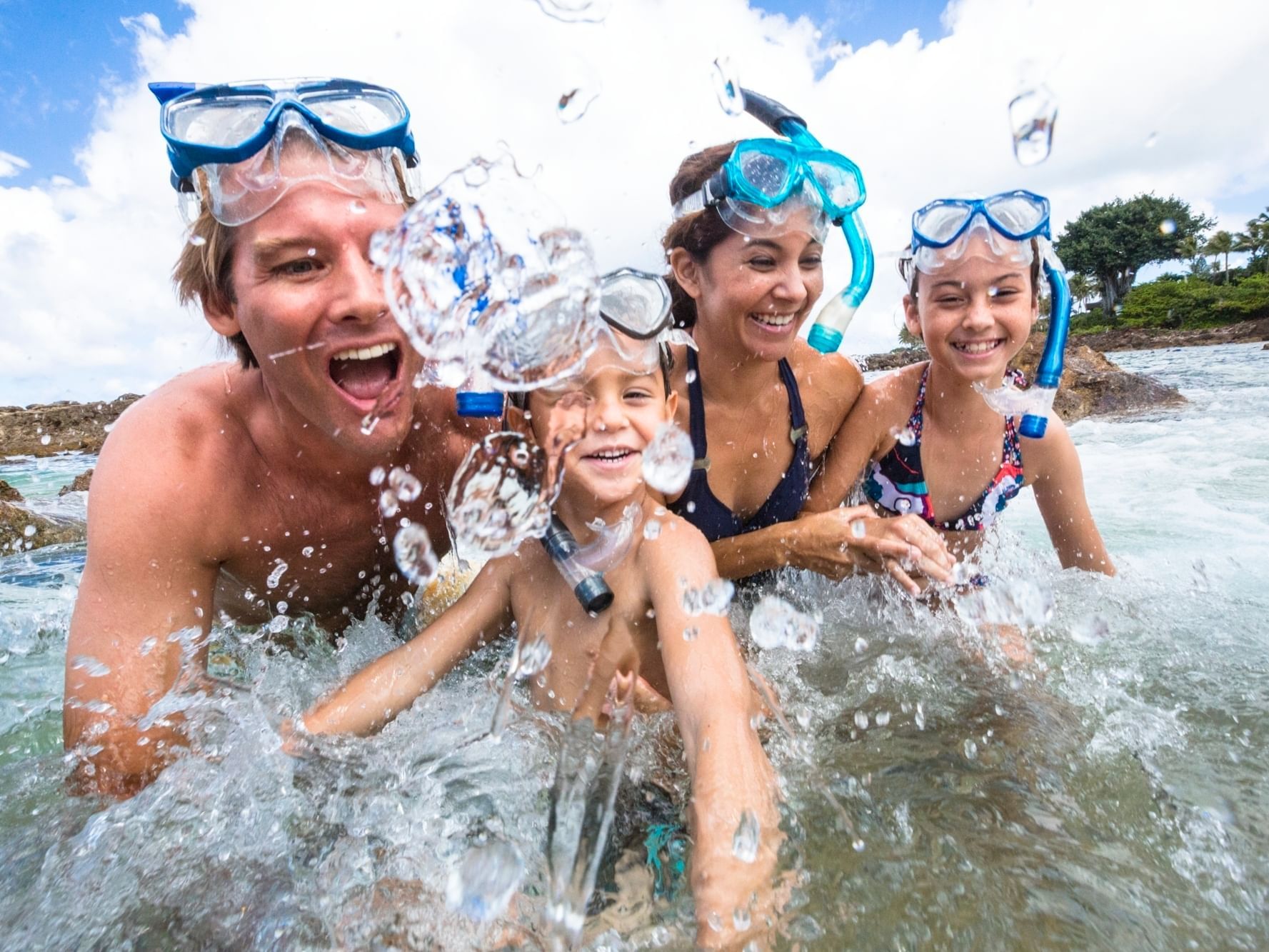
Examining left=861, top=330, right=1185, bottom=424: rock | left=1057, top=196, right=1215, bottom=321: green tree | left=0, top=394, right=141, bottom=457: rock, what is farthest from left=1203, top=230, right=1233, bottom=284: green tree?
left=0, top=394, right=141, bottom=457: rock

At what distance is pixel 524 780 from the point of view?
2439 mm

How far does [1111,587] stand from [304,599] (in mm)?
3736

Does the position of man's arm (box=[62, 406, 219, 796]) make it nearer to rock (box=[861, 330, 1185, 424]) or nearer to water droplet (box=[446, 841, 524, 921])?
water droplet (box=[446, 841, 524, 921])

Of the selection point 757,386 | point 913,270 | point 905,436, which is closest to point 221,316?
point 757,386

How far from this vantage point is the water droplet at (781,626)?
144 inches

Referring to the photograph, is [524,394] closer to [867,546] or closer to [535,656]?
[535,656]

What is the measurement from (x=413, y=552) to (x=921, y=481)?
2.30 m

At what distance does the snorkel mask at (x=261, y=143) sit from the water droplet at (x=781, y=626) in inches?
90.9

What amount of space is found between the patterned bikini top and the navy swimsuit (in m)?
0.43

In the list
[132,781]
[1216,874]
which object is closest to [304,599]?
[132,781]

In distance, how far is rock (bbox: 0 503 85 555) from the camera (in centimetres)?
802

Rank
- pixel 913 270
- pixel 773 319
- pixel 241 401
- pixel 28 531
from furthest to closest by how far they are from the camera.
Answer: pixel 28 531 < pixel 913 270 < pixel 773 319 < pixel 241 401

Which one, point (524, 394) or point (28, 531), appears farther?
point (28, 531)

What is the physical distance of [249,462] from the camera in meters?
3.07
